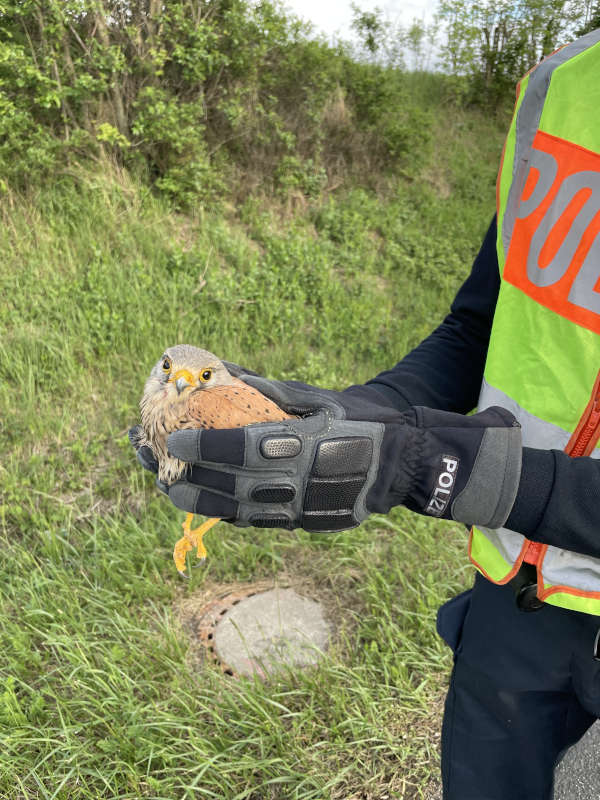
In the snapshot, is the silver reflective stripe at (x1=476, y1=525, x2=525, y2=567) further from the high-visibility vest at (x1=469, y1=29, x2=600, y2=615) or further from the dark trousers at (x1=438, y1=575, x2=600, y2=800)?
the dark trousers at (x1=438, y1=575, x2=600, y2=800)

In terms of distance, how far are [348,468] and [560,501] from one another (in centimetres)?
43

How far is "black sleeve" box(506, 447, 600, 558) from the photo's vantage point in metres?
1.15

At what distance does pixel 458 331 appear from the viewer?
1.80m

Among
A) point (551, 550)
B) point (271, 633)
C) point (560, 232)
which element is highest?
point (560, 232)

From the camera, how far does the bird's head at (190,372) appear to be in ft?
4.83

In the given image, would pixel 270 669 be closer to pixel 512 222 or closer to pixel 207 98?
pixel 512 222

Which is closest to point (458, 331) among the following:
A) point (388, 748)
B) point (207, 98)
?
point (388, 748)

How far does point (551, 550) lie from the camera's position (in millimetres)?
1361

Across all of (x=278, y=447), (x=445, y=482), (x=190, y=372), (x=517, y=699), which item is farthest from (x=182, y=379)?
(x=517, y=699)

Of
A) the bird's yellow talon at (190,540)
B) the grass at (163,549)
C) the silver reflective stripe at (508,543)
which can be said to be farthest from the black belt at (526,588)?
the grass at (163,549)

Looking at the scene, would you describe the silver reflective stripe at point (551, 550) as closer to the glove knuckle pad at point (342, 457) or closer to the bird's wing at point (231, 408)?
the glove knuckle pad at point (342, 457)

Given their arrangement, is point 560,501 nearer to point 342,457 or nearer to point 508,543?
point 508,543

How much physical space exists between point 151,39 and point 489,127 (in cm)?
694

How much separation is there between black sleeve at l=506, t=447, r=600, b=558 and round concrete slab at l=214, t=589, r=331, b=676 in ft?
5.32
